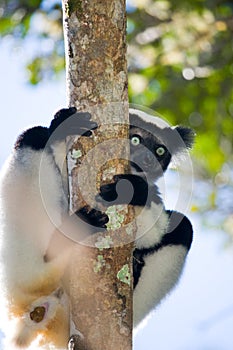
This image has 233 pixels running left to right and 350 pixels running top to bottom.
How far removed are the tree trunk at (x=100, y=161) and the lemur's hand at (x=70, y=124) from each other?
0.10ft

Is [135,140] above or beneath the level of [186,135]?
above

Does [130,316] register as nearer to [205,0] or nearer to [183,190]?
[183,190]

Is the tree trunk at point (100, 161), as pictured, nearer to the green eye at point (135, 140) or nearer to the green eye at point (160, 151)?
the green eye at point (135, 140)

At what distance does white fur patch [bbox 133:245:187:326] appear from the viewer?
4.35 m

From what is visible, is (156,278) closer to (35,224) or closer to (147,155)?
(147,155)

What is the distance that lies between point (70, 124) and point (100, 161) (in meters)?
0.28

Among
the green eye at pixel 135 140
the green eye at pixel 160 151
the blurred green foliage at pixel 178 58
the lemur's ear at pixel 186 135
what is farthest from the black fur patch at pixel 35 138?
the blurred green foliage at pixel 178 58

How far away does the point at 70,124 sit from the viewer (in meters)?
3.30

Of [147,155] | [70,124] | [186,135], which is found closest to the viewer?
[70,124]

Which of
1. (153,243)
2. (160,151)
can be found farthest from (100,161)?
(160,151)

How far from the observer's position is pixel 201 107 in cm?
840

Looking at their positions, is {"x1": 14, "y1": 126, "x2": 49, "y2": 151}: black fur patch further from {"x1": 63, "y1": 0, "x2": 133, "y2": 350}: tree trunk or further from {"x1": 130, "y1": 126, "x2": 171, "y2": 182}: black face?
{"x1": 130, "y1": 126, "x2": 171, "y2": 182}: black face

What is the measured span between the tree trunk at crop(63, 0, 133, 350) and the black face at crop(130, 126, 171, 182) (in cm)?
119

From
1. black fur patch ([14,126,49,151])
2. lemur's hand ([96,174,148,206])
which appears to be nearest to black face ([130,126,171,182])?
black fur patch ([14,126,49,151])
